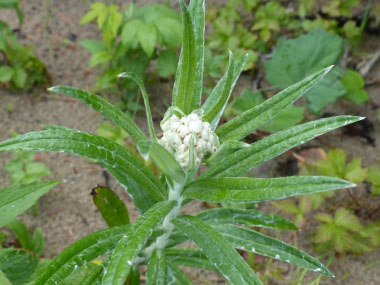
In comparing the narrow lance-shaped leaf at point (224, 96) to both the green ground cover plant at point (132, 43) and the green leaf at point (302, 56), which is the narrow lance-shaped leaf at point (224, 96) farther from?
the green leaf at point (302, 56)

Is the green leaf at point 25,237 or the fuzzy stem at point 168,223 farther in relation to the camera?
the green leaf at point 25,237

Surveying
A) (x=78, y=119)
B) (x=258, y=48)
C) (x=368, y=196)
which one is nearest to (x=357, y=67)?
(x=258, y=48)

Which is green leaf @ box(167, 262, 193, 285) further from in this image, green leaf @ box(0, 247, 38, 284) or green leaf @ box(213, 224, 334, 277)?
green leaf @ box(0, 247, 38, 284)

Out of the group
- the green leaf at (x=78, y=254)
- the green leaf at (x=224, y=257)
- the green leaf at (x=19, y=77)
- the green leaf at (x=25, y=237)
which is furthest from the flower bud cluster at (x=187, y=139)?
the green leaf at (x=19, y=77)

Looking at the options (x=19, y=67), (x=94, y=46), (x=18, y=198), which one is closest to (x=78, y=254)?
(x=18, y=198)

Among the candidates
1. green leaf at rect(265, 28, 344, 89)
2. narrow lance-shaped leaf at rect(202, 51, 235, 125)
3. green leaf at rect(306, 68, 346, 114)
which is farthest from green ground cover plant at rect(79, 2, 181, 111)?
narrow lance-shaped leaf at rect(202, 51, 235, 125)

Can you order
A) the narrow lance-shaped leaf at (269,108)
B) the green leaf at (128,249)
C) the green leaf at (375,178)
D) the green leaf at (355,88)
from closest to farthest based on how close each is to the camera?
the green leaf at (128,249) → the narrow lance-shaped leaf at (269,108) → the green leaf at (375,178) → the green leaf at (355,88)

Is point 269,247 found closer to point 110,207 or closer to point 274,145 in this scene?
point 274,145
